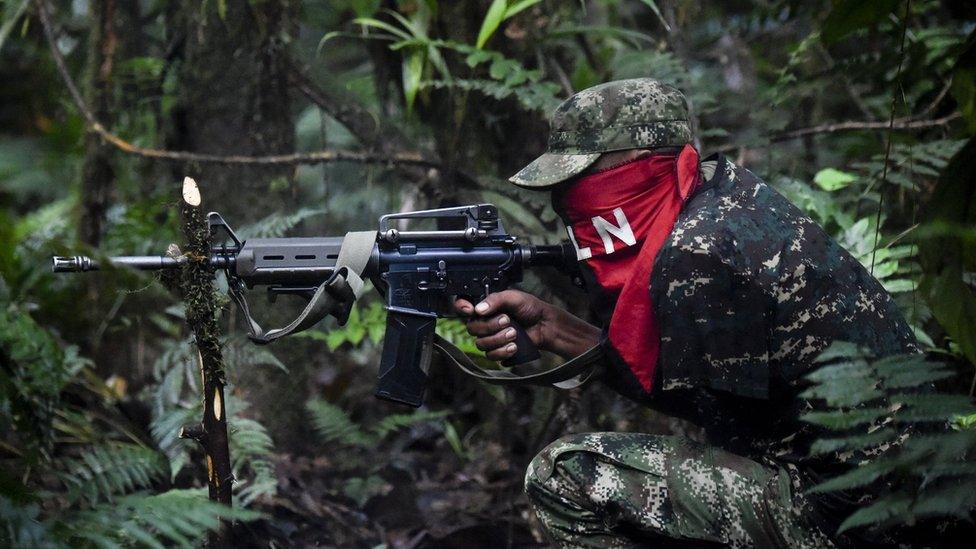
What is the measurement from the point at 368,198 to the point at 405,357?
6.46ft

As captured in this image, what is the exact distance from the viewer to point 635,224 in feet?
11.4

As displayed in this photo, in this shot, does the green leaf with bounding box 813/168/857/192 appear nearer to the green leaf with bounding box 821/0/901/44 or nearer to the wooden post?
the green leaf with bounding box 821/0/901/44

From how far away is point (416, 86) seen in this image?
4.99 meters

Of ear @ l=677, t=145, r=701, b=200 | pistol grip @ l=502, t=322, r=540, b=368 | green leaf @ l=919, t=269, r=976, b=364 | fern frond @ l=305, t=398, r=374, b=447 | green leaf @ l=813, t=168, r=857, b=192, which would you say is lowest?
fern frond @ l=305, t=398, r=374, b=447

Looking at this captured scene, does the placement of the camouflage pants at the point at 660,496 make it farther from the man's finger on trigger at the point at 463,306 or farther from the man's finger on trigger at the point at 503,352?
the man's finger on trigger at the point at 463,306

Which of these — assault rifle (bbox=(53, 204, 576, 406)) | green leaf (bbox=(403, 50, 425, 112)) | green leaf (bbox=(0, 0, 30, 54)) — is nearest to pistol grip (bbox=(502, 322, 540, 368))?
assault rifle (bbox=(53, 204, 576, 406))

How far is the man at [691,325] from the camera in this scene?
3221 millimetres

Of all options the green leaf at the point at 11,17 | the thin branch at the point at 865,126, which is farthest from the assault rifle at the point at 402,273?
the green leaf at the point at 11,17

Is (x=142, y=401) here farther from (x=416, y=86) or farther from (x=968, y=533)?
(x=968, y=533)

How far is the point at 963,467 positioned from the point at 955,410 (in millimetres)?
160

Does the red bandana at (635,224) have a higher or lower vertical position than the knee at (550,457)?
higher

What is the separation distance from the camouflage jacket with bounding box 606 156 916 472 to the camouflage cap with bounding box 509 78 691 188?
1.00 ft

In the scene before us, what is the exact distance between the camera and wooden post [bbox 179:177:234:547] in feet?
11.0

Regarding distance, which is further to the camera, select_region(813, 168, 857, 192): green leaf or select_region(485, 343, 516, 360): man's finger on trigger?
select_region(813, 168, 857, 192): green leaf
